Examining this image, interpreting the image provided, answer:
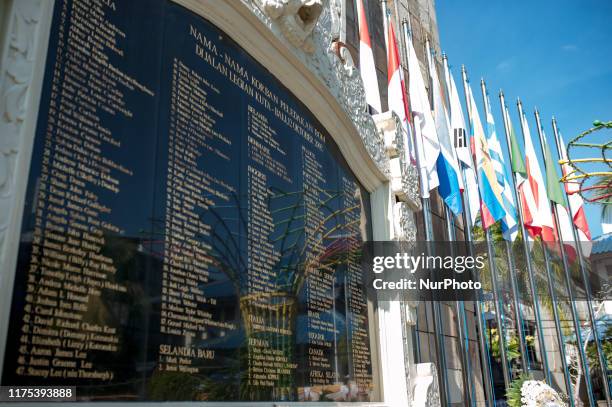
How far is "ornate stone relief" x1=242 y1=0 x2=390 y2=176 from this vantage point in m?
5.32

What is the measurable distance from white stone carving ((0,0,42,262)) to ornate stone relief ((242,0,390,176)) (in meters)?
2.27

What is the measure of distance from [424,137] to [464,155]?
183 centimetres

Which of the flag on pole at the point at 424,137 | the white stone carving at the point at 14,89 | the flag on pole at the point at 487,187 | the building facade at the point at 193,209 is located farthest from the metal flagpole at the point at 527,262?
the white stone carving at the point at 14,89

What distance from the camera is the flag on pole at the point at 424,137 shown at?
10.8m

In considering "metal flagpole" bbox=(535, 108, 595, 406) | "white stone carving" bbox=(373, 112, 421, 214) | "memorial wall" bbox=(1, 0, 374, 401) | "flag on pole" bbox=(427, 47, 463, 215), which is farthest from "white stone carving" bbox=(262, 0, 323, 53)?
"metal flagpole" bbox=(535, 108, 595, 406)

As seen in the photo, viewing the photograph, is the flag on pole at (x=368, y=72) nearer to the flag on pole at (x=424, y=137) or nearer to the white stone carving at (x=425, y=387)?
the flag on pole at (x=424, y=137)

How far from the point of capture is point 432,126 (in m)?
11.2

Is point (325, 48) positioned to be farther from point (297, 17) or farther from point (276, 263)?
point (276, 263)

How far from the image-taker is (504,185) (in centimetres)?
1318

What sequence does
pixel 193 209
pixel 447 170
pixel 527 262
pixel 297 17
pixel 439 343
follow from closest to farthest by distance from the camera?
pixel 193 209
pixel 297 17
pixel 439 343
pixel 447 170
pixel 527 262

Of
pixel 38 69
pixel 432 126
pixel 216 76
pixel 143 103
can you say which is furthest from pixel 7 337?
pixel 432 126

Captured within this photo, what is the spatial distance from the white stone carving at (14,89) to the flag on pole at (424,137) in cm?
853

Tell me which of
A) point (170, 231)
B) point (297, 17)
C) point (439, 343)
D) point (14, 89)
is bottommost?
point (439, 343)

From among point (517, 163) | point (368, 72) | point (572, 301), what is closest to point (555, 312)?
point (572, 301)
